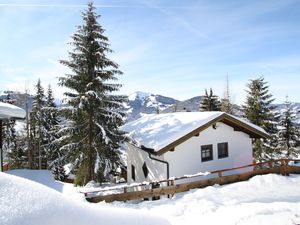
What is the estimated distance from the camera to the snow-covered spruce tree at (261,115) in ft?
97.2

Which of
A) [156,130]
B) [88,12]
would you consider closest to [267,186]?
[156,130]

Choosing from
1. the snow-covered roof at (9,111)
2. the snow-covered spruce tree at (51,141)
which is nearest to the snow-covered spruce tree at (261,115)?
the snow-covered spruce tree at (51,141)

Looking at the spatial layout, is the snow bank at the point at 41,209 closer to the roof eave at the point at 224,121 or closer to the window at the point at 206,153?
the roof eave at the point at 224,121

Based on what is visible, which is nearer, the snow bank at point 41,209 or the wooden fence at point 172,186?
the snow bank at point 41,209

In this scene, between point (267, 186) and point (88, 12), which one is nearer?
point (267, 186)

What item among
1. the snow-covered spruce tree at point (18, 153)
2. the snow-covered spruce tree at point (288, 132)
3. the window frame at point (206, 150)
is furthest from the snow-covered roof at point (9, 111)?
the snow-covered spruce tree at point (288, 132)

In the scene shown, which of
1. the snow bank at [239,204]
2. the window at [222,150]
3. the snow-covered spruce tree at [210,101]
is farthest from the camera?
the snow-covered spruce tree at [210,101]

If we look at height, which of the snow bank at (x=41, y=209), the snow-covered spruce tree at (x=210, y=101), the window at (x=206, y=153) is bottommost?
the window at (x=206, y=153)

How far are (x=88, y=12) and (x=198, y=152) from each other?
12293 mm

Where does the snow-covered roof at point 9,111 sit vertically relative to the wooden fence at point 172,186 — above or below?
above

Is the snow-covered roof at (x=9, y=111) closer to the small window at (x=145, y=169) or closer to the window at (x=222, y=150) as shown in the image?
the small window at (x=145, y=169)

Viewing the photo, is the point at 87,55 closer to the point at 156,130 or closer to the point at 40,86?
the point at 156,130

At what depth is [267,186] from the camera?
12906 millimetres

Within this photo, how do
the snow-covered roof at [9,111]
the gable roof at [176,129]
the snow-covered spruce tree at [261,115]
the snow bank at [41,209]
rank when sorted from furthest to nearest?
1. the snow-covered spruce tree at [261,115]
2. the gable roof at [176,129]
3. the snow-covered roof at [9,111]
4. the snow bank at [41,209]
